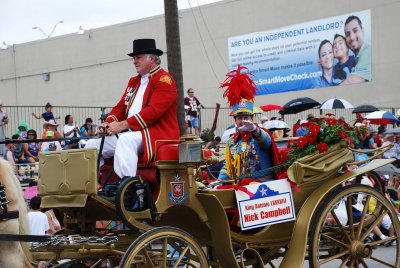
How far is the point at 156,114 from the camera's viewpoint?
6.77 metres

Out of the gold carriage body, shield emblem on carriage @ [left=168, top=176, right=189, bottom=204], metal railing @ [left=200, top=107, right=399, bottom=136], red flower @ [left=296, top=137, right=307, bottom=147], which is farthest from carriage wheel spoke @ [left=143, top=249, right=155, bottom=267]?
metal railing @ [left=200, top=107, right=399, bottom=136]

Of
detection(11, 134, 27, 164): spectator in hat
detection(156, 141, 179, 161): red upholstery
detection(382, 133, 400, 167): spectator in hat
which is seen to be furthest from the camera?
detection(382, 133, 400, 167): spectator in hat

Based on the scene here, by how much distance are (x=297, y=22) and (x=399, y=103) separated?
518 cm

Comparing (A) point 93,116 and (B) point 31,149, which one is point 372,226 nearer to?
(B) point 31,149

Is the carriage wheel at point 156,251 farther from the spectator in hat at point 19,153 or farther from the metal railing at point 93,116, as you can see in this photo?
the metal railing at point 93,116

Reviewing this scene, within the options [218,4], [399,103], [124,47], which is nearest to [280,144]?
[399,103]

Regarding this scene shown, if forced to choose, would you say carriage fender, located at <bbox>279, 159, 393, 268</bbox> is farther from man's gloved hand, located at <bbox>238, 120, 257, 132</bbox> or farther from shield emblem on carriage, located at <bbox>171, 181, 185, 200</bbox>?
shield emblem on carriage, located at <bbox>171, 181, 185, 200</bbox>

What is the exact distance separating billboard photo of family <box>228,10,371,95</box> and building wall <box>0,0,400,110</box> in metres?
0.28

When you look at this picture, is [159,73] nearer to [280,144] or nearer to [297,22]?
[280,144]

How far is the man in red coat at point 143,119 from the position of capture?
6.53m

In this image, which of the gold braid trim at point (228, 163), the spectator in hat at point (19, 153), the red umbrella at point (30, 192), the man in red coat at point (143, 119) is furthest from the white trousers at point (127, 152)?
the spectator in hat at point (19, 153)

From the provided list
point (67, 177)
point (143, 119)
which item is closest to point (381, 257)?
point (143, 119)

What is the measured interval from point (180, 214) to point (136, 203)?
810 millimetres

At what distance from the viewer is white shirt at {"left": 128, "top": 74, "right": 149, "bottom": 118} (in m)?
7.08
